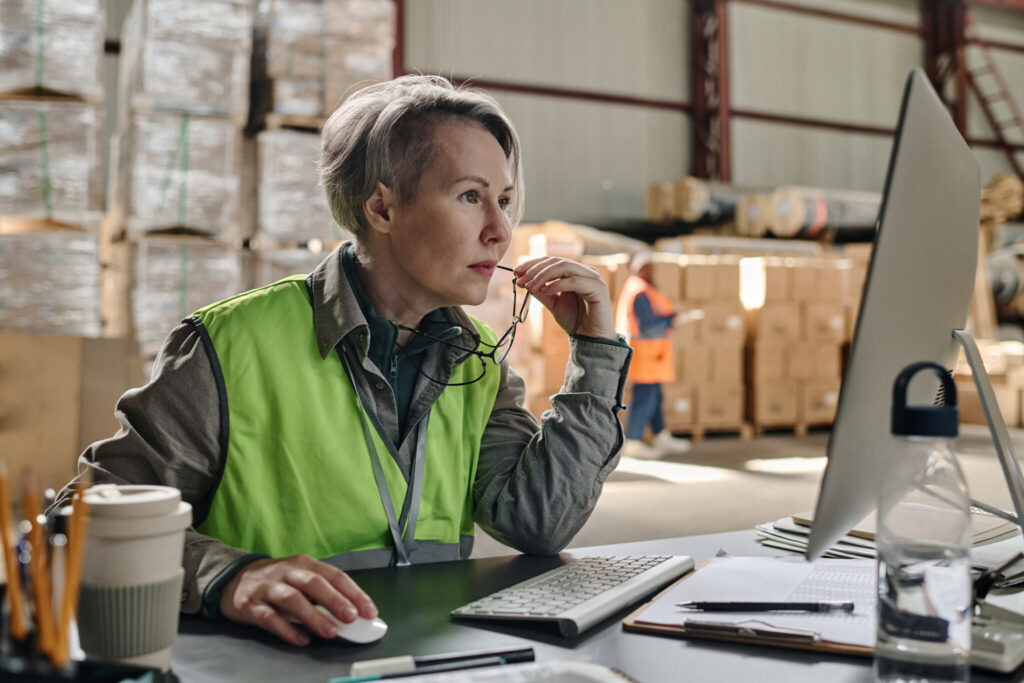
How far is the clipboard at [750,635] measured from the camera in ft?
3.11

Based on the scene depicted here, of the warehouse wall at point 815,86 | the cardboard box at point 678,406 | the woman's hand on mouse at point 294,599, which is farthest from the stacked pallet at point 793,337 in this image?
the woman's hand on mouse at point 294,599

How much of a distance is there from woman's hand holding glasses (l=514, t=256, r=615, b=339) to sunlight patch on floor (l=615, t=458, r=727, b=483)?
4.60m

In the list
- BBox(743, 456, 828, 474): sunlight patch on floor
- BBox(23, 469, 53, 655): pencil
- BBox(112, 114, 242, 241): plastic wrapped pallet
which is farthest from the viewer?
BBox(743, 456, 828, 474): sunlight patch on floor

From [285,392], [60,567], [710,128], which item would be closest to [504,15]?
[710,128]

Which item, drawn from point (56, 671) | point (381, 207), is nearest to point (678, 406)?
point (381, 207)

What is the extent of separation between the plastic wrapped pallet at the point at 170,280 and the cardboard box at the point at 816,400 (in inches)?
235

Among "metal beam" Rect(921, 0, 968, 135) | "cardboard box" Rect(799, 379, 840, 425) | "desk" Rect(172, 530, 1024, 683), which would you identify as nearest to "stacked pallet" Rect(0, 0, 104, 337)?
"desk" Rect(172, 530, 1024, 683)

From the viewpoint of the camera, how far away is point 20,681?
625mm

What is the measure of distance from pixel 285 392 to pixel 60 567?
2.39 ft

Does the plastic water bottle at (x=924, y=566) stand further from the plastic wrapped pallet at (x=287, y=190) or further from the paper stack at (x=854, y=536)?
the plastic wrapped pallet at (x=287, y=190)

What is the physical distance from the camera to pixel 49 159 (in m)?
4.44

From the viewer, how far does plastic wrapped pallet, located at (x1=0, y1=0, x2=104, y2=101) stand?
4320mm

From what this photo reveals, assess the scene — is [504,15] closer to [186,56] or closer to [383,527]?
[186,56]

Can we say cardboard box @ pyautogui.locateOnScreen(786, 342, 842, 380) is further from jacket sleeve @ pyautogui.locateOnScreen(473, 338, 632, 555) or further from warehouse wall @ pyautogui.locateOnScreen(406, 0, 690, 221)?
jacket sleeve @ pyautogui.locateOnScreen(473, 338, 632, 555)
